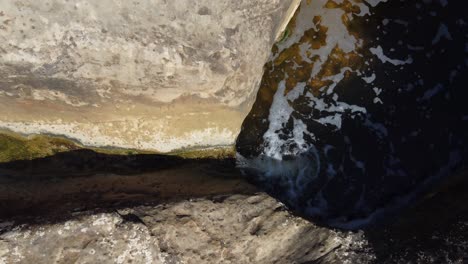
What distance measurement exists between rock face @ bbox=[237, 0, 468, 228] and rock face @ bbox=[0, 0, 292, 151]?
49cm

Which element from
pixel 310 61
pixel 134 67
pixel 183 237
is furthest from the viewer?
pixel 310 61

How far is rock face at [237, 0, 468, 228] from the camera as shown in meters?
3.62

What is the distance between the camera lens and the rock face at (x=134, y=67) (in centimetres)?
258

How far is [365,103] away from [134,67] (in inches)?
76.7

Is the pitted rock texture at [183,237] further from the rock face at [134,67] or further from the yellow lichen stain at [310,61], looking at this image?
the yellow lichen stain at [310,61]

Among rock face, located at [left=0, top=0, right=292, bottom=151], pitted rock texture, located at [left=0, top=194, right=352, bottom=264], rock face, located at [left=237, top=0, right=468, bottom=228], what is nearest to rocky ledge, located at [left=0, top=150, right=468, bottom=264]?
pitted rock texture, located at [left=0, top=194, right=352, bottom=264]

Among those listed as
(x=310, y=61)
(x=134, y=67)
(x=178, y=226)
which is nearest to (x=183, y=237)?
(x=178, y=226)

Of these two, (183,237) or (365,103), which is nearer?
(183,237)

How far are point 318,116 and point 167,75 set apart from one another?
4.71ft

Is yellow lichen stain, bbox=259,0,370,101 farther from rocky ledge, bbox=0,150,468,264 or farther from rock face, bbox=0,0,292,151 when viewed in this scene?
rocky ledge, bbox=0,150,468,264

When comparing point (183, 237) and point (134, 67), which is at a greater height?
point (134, 67)

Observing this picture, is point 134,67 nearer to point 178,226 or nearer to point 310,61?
point 178,226

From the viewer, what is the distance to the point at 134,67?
279cm

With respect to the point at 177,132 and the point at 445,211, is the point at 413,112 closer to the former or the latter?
the point at 445,211
